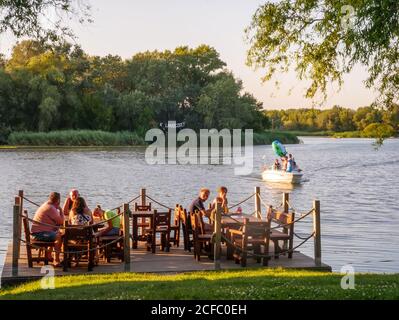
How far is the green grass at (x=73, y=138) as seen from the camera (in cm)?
8700

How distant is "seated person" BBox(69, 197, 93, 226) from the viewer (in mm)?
14008

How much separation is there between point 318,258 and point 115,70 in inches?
4117

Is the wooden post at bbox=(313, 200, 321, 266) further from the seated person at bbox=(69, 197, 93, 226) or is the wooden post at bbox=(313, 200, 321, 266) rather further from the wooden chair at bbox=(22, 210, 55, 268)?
the wooden chair at bbox=(22, 210, 55, 268)

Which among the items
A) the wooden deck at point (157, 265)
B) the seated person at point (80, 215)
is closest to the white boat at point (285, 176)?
the wooden deck at point (157, 265)

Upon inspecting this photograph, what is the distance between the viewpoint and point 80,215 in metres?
14.1

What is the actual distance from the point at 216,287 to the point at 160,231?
4707mm

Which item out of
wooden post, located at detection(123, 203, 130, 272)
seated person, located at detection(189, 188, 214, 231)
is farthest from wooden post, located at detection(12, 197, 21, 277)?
seated person, located at detection(189, 188, 214, 231)

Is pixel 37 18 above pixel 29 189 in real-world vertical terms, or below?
above

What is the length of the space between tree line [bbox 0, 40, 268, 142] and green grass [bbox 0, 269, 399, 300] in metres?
69.8

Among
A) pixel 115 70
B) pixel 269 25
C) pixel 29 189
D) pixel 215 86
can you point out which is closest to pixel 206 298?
pixel 269 25

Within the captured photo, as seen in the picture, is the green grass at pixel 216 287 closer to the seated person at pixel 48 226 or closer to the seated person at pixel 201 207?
the seated person at pixel 48 226

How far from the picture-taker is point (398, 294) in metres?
9.80
